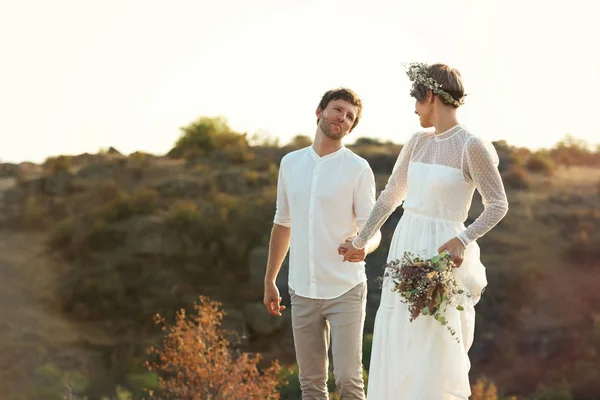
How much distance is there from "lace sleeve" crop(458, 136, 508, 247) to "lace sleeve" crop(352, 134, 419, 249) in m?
0.34

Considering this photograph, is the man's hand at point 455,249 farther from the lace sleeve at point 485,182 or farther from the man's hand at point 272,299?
the man's hand at point 272,299

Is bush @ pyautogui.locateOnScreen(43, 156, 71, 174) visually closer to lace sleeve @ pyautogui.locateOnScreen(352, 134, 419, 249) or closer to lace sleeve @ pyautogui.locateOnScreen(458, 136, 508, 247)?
lace sleeve @ pyautogui.locateOnScreen(352, 134, 419, 249)

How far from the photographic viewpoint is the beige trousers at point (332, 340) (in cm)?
424

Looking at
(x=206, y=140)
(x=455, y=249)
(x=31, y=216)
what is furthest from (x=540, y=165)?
(x=455, y=249)

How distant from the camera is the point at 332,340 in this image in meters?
4.29

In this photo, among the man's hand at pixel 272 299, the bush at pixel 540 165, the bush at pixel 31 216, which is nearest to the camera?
the man's hand at pixel 272 299

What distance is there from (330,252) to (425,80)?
1029mm

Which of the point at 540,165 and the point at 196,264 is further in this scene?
the point at 540,165

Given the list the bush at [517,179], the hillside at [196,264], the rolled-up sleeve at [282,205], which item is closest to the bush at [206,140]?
the hillside at [196,264]

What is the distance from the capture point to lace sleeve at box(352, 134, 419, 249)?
3916 millimetres

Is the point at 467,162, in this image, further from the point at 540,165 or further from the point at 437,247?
the point at 540,165

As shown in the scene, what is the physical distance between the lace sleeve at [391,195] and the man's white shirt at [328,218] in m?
0.24

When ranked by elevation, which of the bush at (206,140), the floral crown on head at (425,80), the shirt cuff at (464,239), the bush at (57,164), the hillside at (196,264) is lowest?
the hillside at (196,264)

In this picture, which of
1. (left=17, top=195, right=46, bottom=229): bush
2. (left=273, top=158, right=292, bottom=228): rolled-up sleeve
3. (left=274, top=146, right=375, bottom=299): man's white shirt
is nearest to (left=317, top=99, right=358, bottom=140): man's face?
(left=274, top=146, right=375, bottom=299): man's white shirt
